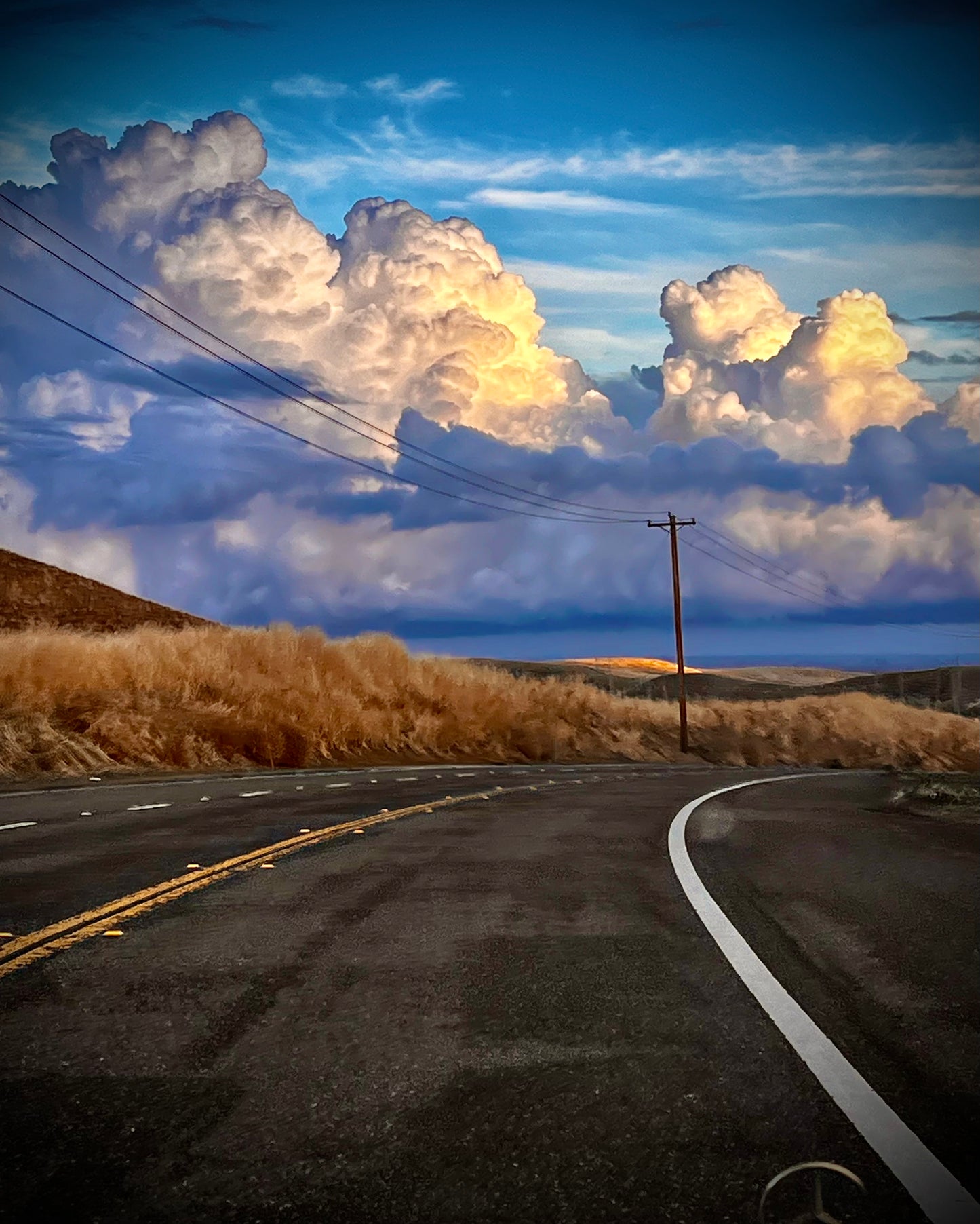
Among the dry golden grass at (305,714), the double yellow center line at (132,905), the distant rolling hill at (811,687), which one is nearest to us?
the double yellow center line at (132,905)

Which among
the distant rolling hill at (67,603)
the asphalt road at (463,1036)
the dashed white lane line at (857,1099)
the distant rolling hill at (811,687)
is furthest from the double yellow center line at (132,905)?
the distant rolling hill at (811,687)

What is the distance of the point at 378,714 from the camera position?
112 ft

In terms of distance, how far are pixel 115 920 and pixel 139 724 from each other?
17.5 metres

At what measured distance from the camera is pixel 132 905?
7984mm

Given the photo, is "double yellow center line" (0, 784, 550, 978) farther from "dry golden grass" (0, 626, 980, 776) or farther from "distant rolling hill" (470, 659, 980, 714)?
"distant rolling hill" (470, 659, 980, 714)

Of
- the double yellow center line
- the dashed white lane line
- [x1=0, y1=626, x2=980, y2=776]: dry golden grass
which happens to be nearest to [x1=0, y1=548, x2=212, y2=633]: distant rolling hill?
[x1=0, y1=626, x2=980, y2=776]: dry golden grass

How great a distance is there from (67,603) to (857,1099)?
49004 mm

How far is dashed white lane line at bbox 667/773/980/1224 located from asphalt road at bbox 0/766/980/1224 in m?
0.06

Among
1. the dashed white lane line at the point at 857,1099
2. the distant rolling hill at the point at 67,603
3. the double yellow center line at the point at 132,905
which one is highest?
the distant rolling hill at the point at 67,603

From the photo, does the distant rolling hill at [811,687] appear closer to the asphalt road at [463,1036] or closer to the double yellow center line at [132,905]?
the double yellow center line at [132,905]

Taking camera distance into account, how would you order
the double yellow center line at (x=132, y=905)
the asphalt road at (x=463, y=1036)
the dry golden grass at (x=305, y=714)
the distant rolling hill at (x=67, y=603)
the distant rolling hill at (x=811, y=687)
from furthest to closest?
the distant rolling hill at (x=811, y=687) → the distant rolling hill at (x=67, y=603) → the dry golden grass at (x=305, y=714) → the double yellow center line at (x=132, y=905) → the asphalt road at (x=463, y=1036)

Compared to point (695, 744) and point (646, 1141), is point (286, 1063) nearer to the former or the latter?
point (646, 1141)

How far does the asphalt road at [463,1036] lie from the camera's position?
3643mm

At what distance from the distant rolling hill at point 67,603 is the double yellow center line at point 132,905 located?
121 feet
